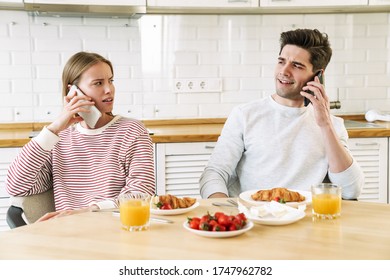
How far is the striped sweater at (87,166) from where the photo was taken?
215cm

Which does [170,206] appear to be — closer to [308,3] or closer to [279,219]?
[279,219]

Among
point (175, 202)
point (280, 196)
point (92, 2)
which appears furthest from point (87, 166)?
point (92, 2)

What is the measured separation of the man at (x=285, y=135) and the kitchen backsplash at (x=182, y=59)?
1476 millimetres

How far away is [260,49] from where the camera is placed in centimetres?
401

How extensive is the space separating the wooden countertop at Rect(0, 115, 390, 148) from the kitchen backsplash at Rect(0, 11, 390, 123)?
0.06 meters

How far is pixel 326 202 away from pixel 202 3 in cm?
220

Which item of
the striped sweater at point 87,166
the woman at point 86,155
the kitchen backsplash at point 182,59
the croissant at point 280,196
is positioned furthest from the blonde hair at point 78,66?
the kitchen backsplash at point 182,59

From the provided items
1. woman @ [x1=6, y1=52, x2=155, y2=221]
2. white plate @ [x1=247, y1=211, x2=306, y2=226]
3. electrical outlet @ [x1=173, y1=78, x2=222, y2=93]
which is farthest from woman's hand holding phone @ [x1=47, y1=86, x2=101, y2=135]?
electrical outlet @ [x1=173, y1=78, x2=222, y2=93]

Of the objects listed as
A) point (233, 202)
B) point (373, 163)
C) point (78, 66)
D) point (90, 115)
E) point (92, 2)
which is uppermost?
point (92, 2)

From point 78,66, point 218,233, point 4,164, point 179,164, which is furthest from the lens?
point 179,164

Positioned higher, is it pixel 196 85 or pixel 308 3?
pixel 308 3

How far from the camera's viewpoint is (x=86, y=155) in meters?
2.22
